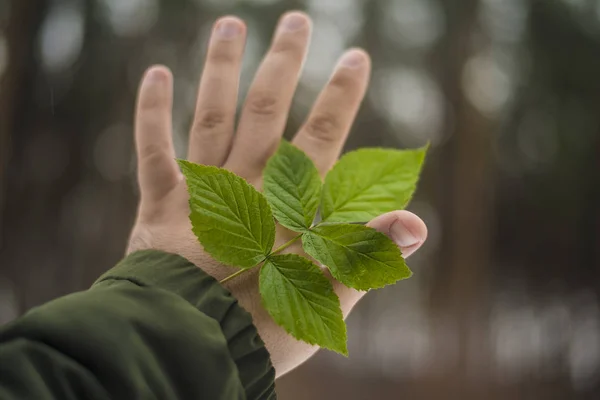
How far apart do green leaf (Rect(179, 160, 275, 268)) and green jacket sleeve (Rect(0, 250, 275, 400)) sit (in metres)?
0.02

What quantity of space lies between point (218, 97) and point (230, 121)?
18 mm

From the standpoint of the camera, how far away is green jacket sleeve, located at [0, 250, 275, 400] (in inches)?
8.0

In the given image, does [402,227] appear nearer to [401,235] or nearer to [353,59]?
[401,235]

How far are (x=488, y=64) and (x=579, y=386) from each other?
2.55 ft

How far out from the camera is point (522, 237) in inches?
58.3

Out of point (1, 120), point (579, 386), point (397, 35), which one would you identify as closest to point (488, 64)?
point (397, 35)

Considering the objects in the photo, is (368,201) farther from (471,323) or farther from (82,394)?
(471,323)

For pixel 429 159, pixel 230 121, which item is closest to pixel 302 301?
pixel 230 121

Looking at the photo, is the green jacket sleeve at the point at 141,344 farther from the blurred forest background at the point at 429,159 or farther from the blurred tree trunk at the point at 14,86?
the blurred tree trunk at the point at 14,86

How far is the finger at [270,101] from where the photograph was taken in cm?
37

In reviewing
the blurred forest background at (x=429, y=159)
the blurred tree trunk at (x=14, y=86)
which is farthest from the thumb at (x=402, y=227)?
the blurred tree trunk at (x=14, y=86)

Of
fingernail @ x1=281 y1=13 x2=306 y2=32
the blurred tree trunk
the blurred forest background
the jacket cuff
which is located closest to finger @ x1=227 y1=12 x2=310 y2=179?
fingernail @ x1=281 y1=13 x2=306 y2=32

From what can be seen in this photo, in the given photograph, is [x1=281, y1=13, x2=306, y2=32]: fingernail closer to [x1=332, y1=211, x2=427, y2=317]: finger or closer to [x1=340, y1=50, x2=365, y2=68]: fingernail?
[x1=340, y1=50, x2=365, y2=68]: fingernail

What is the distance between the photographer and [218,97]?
15.2 inches
